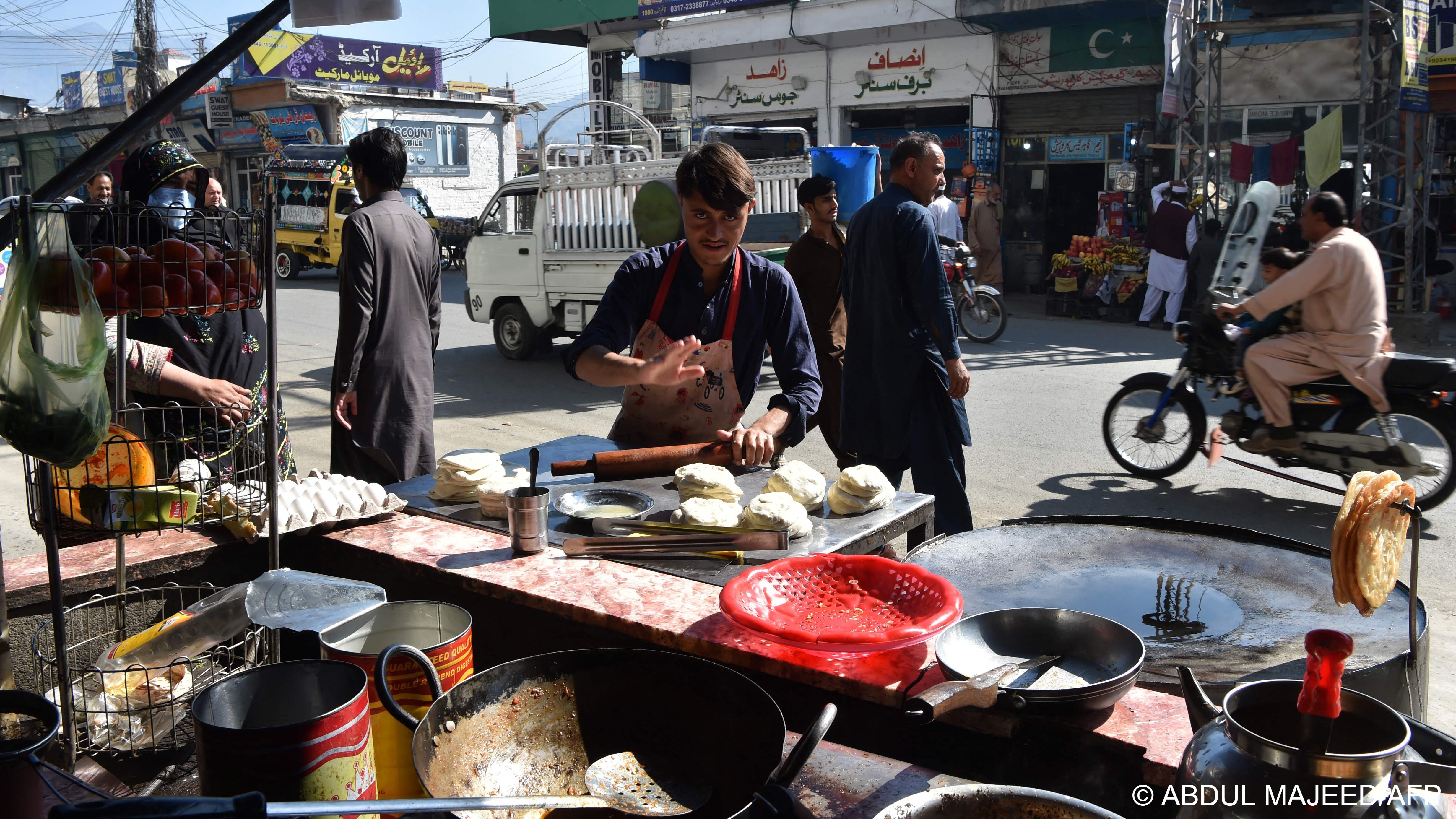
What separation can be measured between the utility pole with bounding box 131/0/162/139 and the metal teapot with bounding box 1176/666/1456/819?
26213mm

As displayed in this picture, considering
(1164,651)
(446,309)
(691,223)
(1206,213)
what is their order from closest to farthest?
(1164,651)
(691,223)
(1206,213)
(446,309)

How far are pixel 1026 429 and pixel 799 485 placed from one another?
517 centimetres

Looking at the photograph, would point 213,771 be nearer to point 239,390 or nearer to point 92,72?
point 239,390

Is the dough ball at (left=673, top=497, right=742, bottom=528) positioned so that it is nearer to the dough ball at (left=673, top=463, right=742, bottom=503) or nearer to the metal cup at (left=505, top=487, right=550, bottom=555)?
the dough ball at (left=673, top=463, right=742, bottom=503)

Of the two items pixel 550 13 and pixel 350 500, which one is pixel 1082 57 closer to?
pixel 550 13

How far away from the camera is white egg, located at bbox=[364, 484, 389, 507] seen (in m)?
2.49

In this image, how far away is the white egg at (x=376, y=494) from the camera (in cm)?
249

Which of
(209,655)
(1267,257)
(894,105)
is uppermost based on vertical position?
(894,105)

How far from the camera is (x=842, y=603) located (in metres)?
1.91

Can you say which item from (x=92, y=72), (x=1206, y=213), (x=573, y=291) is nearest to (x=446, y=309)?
(x=573, y=291)

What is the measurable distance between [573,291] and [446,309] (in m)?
5.82

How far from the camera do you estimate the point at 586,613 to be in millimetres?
1933

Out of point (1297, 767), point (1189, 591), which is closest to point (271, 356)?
point (1297, 767)

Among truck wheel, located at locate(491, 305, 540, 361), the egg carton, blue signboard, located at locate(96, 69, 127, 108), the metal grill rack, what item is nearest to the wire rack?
the metal grill rack
